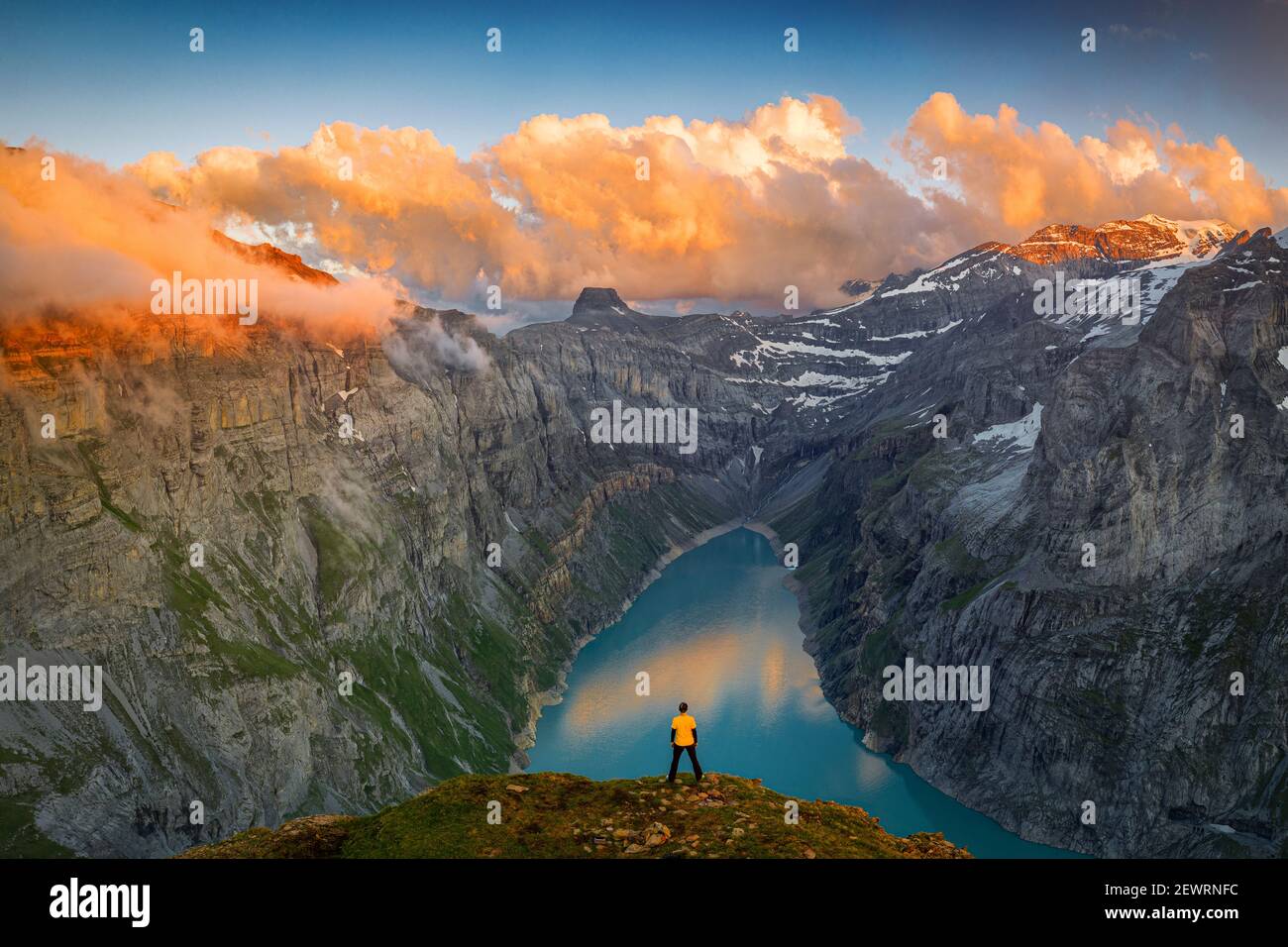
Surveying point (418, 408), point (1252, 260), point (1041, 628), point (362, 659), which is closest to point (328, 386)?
point (418, 408)

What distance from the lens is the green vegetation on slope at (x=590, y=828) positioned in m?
32.8

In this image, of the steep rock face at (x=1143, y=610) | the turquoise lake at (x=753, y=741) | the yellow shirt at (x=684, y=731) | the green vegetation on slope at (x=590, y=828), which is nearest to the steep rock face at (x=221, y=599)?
the turquoise lake at (x=753, y=741)

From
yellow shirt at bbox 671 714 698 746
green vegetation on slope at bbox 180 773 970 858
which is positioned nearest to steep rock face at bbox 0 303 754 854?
green vegetation on slope at bbox 180 773 970 858

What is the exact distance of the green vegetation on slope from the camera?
32.8 meters

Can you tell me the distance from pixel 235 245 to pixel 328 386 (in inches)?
1188

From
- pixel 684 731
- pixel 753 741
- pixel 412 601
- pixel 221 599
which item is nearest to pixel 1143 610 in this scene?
pixel 753 741

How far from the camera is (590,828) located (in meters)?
34.2

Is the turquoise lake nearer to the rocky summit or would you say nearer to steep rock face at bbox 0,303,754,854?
the rocky summit

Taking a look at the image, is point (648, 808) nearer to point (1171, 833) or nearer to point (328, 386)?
point (1171, 833)

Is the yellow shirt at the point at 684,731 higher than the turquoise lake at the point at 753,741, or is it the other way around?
the yellow shirt at the point at 684,731

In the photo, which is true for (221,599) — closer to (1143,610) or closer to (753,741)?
(753,741)

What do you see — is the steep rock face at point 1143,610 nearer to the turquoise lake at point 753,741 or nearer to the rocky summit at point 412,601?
the rocky summit at point 412,601

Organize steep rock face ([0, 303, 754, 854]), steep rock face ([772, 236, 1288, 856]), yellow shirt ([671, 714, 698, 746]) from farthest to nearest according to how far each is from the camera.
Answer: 1. steep rock face ([772, 236, 1288, 856])
2. steep rock face ([0, 303, 754, 854])
3. yellow shirt ([671, 714, 698, 746])

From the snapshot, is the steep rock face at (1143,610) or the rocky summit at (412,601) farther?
the steep rock face at (1143,610)
